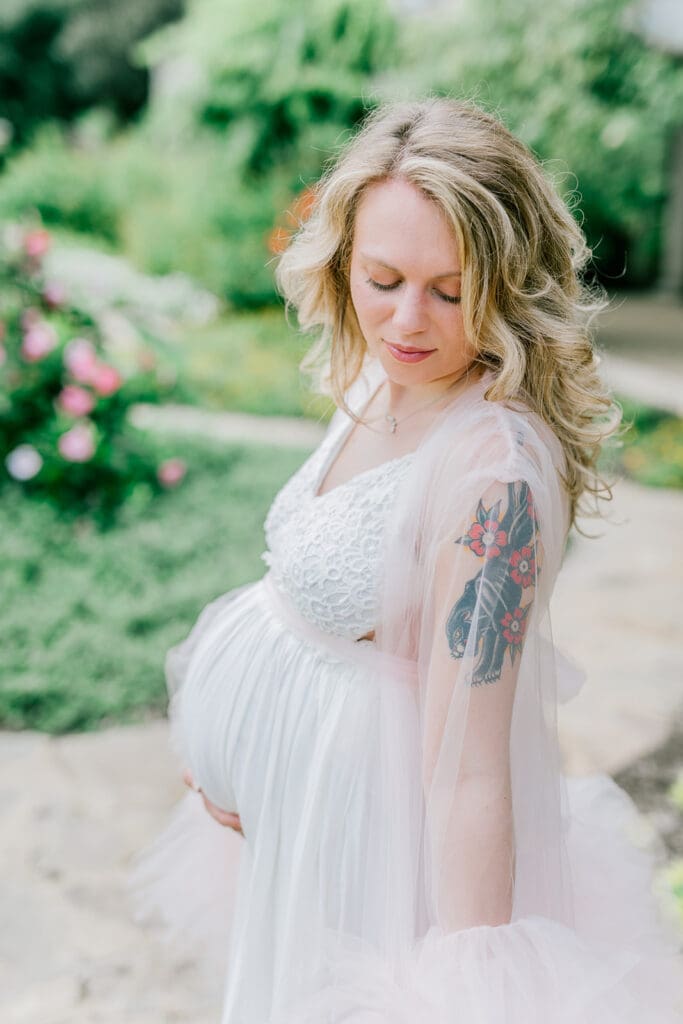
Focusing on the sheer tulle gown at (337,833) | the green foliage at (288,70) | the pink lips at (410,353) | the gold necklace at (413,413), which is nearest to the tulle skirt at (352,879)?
the sheer tulle gown at (337,833)

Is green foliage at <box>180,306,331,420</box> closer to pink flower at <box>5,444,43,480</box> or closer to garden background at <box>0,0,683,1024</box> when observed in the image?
garden background at <box>0,0,683,1024</box>

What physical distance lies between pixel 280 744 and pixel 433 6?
1033 cm

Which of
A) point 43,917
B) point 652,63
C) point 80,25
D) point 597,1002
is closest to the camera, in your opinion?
point 597,1002

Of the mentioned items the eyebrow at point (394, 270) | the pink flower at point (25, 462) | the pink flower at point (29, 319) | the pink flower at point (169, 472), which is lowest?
the pink flower at point (169, 472)

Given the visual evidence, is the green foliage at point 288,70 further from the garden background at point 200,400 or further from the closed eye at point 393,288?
the closed eye at point 393,288

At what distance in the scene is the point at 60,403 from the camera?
521 centimetres

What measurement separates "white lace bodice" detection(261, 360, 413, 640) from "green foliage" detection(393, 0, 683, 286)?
7630 millimetres

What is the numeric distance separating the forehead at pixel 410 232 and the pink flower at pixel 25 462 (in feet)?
12.6

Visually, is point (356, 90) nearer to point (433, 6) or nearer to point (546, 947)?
point (433, 6)

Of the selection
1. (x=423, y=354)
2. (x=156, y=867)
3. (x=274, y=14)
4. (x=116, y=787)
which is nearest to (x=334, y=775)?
(x=423, y=354)

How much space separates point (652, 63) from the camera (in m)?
9.08

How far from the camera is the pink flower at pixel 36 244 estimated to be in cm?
515

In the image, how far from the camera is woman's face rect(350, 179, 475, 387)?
1.39m

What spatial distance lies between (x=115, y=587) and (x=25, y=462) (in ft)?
3.49
